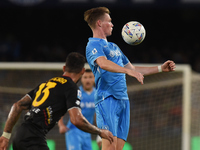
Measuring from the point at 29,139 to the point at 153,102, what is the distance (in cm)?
481

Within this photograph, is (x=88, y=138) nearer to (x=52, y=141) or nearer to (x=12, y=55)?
(x=52, y=141)

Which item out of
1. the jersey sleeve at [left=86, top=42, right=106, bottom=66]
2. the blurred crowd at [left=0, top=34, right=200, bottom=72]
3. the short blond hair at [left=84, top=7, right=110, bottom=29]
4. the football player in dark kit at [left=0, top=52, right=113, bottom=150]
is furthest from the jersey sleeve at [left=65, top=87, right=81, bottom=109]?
the blurred crowd at [left=0, top=34, right=200, bottom=72]

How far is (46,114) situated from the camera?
149 inches

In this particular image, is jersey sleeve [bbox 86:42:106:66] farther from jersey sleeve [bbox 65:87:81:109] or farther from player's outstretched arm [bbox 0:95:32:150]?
player's outstretched arm [bbox 0:95:32:150]

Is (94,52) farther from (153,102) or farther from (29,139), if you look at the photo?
(153,102)

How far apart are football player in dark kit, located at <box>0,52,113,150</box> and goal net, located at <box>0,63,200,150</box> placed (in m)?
3.87

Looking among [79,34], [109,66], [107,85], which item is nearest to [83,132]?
[107,85]

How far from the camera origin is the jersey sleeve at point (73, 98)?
3.74m

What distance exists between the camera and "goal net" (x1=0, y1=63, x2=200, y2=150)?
25.7 ft

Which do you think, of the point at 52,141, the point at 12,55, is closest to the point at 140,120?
the point at 52,141

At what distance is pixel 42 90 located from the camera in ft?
12.9

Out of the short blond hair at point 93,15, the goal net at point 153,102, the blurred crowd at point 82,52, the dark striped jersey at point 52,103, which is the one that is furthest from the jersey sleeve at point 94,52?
the blurred crowd at point 82,52

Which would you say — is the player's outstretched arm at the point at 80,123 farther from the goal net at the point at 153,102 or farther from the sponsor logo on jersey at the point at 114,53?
the goal net at the point at 153,102

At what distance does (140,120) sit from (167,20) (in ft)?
20.7
